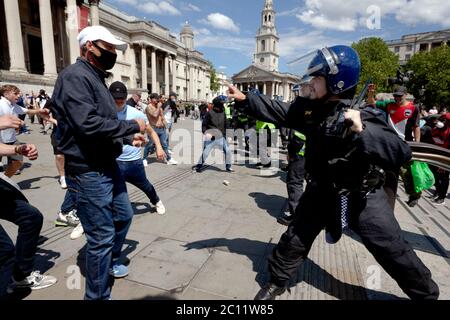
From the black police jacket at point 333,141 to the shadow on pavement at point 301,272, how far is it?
3.75ft

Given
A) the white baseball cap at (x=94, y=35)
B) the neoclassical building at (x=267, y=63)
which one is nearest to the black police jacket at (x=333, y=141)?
the white baseball cap at (x=94, y=35)

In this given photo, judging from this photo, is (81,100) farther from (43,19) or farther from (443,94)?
(443,94)

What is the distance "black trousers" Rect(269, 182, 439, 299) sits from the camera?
1957 mm

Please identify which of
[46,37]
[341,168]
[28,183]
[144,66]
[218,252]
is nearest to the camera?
[341,168]

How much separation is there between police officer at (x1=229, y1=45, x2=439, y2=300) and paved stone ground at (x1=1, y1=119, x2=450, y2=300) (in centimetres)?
56

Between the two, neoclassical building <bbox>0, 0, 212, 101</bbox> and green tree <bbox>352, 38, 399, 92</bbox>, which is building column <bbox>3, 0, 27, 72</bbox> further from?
green tree <bbox>352, 38, 399, 92</bbox>

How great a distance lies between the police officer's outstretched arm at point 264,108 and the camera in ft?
7.38

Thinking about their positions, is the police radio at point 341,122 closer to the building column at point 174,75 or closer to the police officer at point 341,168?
the police officer at point 341,168

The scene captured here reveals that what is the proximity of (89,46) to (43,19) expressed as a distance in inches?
1025

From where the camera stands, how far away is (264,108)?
88.8 inches

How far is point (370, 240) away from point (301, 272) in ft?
3.54

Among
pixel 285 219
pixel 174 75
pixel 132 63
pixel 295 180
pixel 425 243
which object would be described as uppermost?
pixel 132 63

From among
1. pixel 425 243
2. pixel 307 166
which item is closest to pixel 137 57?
pixel 425 243

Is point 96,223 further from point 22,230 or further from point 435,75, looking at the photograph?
point 435,75
